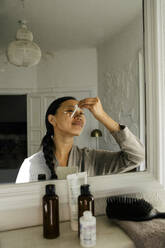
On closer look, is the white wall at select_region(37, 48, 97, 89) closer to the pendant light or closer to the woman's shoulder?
the pendant light

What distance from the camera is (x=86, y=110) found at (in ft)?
2.93

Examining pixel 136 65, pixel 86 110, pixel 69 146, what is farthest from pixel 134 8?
pixel 69 146

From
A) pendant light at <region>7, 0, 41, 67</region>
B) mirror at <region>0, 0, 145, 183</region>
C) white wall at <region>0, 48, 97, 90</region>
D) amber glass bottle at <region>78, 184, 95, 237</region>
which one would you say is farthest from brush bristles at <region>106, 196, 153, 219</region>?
pendant light at <region>7, 0, 41, 67</region>

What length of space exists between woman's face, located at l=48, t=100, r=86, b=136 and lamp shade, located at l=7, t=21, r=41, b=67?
0.19 m

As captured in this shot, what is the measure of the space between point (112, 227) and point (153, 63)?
671 mm

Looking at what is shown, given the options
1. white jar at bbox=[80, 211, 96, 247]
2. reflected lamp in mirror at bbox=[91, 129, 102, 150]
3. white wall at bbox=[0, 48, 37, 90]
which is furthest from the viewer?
reflected lamp in mirror at bbox=[91, 129, 102, 150]

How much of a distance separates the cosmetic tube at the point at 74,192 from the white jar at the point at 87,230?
0.11 m

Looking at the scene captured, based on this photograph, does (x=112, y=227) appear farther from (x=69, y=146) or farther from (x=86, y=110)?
(x=86, y=110)

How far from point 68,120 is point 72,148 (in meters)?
0.11

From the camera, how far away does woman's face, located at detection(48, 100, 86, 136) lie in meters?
0.86

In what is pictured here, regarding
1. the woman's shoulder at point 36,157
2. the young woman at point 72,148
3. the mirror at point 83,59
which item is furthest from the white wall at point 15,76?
the woman's shoulder at point 36,157

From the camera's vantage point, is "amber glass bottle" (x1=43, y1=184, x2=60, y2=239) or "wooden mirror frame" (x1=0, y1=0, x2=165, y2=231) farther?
"wooden mirror frame" (x1=0, y1=0, x2=165, y2=231)

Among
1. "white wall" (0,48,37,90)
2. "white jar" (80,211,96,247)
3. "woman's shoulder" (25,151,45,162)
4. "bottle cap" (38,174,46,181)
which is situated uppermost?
"white wall" (0,48,37,90)

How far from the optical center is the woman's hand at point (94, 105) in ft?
2.89
